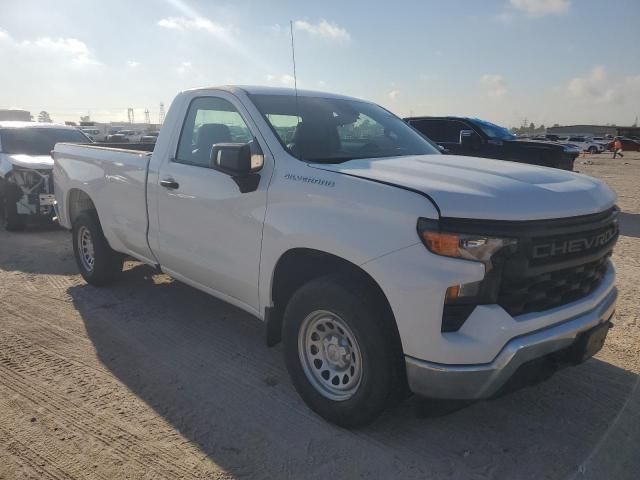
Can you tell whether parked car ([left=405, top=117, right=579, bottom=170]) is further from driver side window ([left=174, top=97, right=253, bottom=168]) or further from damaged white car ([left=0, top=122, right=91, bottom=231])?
driver side window ([left=174, top=97, right=253, bottom=168])

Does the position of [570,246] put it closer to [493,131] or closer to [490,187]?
[490,187]

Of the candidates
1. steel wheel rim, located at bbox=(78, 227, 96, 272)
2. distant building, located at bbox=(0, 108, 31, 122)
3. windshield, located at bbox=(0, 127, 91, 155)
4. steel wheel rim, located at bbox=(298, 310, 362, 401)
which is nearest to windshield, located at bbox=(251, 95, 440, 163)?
steel wheel rim, located at bbox=(298, 310, 362, 401)

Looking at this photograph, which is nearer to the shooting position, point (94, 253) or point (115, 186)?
point (115, 186)

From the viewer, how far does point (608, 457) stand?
111 inches

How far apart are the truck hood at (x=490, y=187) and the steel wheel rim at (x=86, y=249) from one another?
3.42 metres

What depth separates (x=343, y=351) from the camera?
3.01 metres

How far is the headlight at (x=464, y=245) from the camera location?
2428mm

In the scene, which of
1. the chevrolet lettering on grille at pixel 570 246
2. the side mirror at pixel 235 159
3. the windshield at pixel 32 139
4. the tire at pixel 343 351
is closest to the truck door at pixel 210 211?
the side mirror at pixel 235 159

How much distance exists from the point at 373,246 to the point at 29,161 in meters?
7.74

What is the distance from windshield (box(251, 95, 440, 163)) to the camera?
351 cm

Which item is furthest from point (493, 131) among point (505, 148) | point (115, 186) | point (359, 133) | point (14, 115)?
point (14, 115)

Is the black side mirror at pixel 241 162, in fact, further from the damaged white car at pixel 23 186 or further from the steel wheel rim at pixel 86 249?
the damaged white car at pixel 23 186

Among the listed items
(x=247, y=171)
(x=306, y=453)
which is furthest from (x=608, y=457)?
(x=247, y=171)

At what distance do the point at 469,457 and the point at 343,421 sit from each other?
2.32 ft
